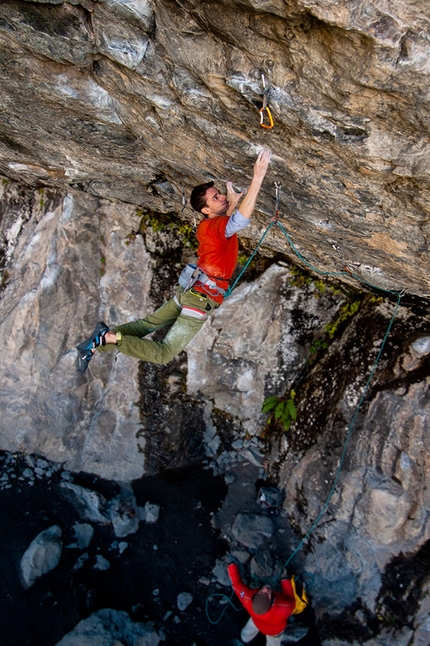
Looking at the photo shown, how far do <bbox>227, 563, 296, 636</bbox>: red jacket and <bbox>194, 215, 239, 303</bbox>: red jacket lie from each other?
4.60 meters

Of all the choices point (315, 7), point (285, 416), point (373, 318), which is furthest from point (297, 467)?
point (315, 7)

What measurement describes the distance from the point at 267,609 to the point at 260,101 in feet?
21.6

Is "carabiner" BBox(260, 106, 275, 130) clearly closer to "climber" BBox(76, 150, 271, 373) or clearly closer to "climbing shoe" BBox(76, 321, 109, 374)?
"climber" BBox(76, 150, 271, 373)

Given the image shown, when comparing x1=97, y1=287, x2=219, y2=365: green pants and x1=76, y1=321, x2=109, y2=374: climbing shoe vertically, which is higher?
x1=97, y1=287, x2=219, y2=365: green pants

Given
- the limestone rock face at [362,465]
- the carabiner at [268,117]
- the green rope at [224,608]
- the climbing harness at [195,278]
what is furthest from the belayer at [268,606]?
the carabiner at [268,117]

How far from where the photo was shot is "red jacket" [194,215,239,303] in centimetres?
522

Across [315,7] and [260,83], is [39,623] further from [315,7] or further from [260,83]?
[315,7]

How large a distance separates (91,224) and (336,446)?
5.38 m

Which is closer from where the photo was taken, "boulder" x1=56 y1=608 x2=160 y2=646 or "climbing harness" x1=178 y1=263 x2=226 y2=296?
"climbing harness" x1=178 y1=263 x2=226 y2=296

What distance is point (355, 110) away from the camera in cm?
314

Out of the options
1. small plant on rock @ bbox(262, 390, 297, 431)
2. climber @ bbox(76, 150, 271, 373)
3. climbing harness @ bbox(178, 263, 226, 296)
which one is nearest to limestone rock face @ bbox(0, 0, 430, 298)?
climber @ bbox(76, 150, 271, 373)

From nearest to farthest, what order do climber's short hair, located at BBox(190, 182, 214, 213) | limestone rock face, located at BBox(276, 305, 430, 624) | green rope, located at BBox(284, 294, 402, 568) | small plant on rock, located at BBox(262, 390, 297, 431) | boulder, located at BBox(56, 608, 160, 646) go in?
1. climber's short hair, located at BBox(190, 182, 214, 213)
2. limestone rock face, located at BBox(276, 305, 430, 624)
3. boulder, located at BBox(56, 608, 160, 646)
4. green rope, located at BBox(284, 294, 402, 568)
5. small plant on rock, located at BBox(262, 390, 297, 431)

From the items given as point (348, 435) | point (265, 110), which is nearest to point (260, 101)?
point (265, 110)

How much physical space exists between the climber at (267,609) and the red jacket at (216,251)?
4.47 m
